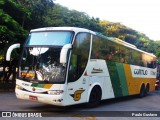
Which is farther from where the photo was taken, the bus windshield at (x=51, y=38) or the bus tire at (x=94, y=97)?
the bus tire at (x=94, y=97)

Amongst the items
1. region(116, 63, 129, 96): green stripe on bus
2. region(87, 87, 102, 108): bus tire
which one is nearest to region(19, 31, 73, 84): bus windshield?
region(87, 87, 102, 108): bus tire

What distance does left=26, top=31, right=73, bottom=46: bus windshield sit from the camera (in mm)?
10492

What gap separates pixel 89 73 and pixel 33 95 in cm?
265

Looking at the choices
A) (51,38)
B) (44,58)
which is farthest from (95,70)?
(44,58)

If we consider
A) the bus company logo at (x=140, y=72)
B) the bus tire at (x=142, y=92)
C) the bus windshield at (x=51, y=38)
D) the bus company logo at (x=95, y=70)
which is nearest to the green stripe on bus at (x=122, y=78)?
the bus company logo at (x=140, y=72)

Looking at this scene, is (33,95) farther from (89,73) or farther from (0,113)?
(89,73)

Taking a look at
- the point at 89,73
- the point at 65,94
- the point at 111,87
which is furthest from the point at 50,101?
the point at 111,87

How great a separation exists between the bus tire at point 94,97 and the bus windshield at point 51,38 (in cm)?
282

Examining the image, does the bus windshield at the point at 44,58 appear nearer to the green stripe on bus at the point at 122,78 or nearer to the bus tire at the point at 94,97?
the bus tire at the point at 94,97

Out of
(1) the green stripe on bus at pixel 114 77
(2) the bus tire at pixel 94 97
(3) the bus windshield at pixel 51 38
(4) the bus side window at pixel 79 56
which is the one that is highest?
(3) the bus windshield at pixel 51 38

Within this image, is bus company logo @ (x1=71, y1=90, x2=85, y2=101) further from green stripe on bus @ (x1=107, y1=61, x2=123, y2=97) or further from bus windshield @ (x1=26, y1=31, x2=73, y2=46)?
green stripe on bus @ (x1=107, y1=61, x2=123, y2=97)

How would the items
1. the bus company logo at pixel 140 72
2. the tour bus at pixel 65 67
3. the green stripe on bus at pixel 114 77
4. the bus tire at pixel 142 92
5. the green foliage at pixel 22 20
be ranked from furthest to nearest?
the bus tire at pixel 142 92
the bus company logo at pixel 140 72
the green foliage at pixel 22 20
the green stripe on bus at pixel 114 77
the tour bus at pixel 65 67

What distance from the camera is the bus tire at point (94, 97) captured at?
1199 centimetres

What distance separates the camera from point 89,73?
11672mm
